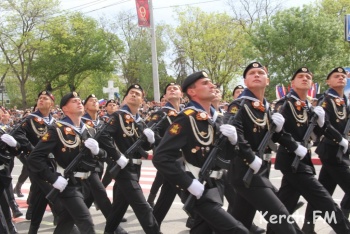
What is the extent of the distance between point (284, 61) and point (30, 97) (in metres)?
33.0

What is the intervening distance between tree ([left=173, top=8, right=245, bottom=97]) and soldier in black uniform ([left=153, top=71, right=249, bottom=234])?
35.0m

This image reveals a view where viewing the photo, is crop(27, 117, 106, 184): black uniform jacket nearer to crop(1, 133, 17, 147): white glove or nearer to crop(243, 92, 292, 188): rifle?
crop(1, 133, 17, 147): white glove

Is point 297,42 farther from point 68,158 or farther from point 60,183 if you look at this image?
point 60,183

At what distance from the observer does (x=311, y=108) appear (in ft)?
17.6

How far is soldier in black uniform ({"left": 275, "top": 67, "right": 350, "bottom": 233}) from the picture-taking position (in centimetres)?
473

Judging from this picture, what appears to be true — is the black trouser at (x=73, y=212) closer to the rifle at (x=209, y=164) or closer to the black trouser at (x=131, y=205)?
the black trouser at (x=131, y=205)

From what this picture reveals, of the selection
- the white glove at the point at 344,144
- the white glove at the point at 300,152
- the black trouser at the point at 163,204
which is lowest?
the black trouser at the point at 163,204

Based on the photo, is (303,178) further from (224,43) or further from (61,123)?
(224,43)

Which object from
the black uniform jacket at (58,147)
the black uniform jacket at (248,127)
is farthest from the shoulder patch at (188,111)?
the black uniform jacket at (58,147)

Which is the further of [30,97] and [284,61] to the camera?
[30,97]

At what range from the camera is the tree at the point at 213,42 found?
39406mm

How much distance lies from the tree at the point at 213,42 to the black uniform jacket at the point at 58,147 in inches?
1345

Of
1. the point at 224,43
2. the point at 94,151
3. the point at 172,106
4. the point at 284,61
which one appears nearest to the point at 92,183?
the point at 94,151

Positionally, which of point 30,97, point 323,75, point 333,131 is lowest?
point 30,97
